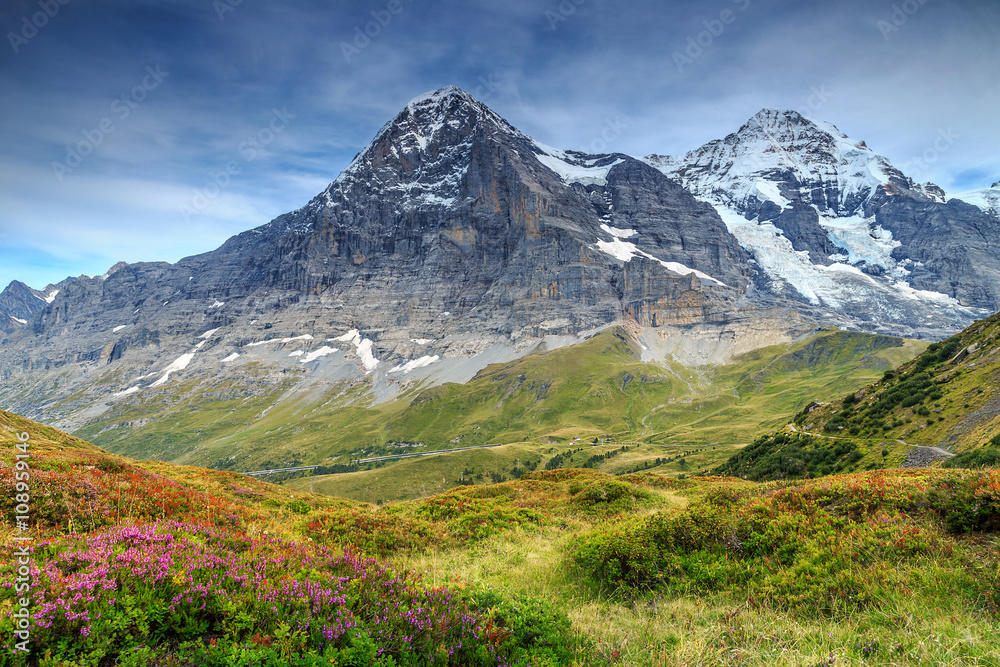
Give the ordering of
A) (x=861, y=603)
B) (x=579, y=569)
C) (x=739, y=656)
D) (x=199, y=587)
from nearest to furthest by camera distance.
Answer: (x=199, y=587), (x=739, y=656), (x=861, y=603), (x=579, y=569)

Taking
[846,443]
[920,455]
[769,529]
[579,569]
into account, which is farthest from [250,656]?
[846,443]

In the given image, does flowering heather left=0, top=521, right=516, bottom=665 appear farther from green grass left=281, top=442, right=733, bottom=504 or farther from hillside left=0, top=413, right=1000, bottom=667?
green grass left=281, top=442, right=733, bottom=504

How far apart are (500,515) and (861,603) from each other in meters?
12.4

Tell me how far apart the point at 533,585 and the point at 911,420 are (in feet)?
143

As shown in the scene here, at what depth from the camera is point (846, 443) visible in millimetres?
41125

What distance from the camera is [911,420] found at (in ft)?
124

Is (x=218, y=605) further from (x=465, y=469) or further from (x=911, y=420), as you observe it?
(x=465, y=469)

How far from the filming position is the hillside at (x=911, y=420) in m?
32.1

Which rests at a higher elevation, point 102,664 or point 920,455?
point 102,664

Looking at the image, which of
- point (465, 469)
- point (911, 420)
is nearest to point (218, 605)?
point (911, 420)

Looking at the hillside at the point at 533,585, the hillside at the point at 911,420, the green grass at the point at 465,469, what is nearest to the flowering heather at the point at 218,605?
the hillside at the point at 533,585

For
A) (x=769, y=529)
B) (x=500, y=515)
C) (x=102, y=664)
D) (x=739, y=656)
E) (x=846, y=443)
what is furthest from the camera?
(x=846, y=443)

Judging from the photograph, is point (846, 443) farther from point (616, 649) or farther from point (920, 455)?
point (616, 649)

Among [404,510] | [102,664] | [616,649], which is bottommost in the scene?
[404,510]
